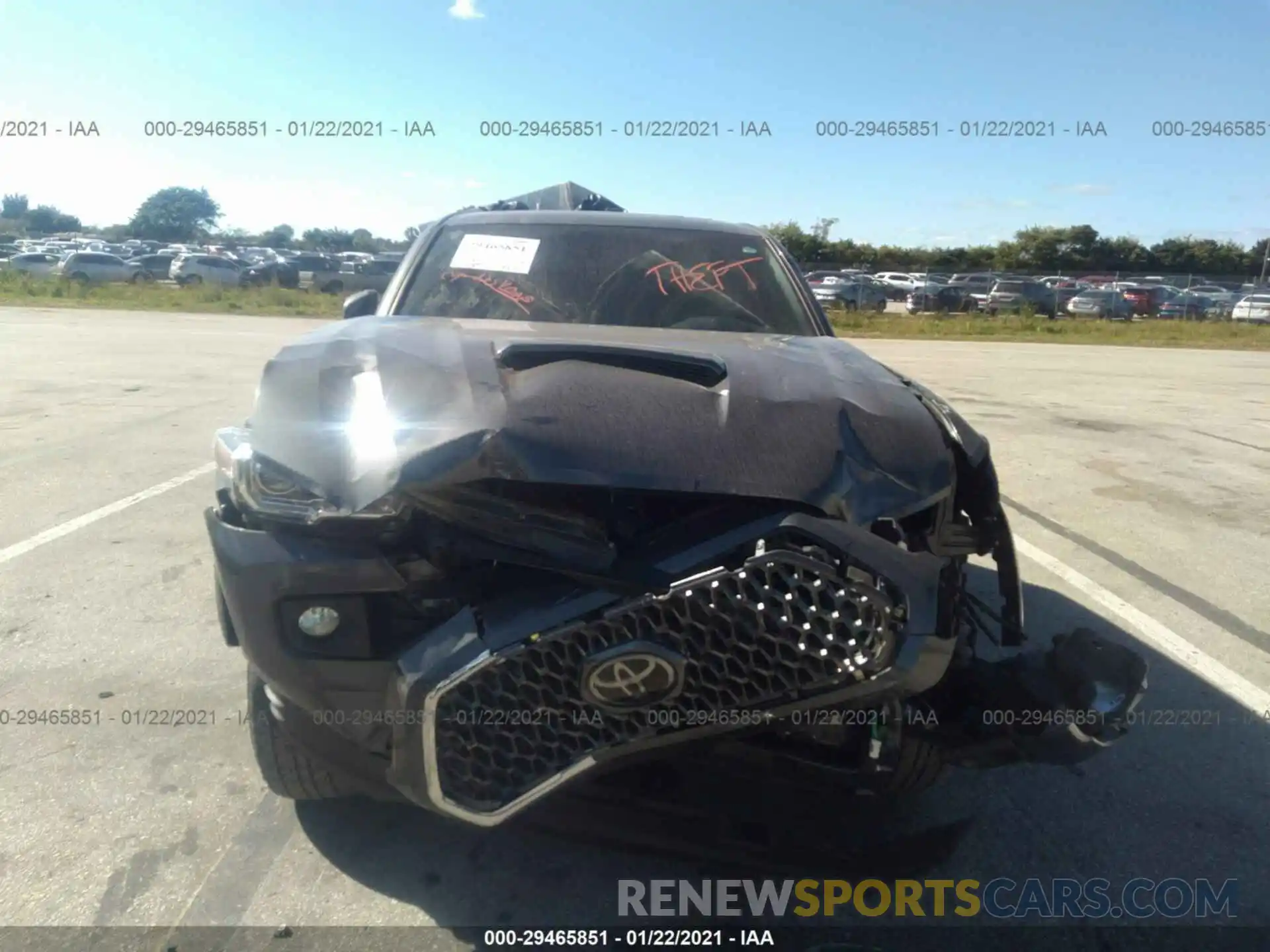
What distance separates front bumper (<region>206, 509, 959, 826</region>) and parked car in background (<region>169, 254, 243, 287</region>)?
1568 inches

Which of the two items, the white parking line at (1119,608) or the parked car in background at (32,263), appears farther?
the parked car in background at (32,263)

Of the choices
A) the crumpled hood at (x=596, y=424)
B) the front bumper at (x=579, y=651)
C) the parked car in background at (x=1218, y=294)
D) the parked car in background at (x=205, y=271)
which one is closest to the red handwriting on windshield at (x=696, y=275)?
the crumpled hood at (x=596, y=424)

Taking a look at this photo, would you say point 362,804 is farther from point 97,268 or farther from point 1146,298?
point 1146,298

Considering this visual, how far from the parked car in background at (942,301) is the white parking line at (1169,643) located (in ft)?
110

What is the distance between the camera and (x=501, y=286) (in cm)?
418

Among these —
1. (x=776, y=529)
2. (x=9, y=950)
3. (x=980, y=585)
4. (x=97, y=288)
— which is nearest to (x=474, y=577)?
(x=776, y=529)

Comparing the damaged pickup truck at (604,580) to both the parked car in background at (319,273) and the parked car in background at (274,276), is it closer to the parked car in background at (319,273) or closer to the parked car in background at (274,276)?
the parked car in background at (319,273)

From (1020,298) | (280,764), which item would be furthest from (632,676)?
(1020,298)

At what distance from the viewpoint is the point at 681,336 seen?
11.7 ft

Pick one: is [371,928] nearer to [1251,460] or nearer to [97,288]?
[1251,460]

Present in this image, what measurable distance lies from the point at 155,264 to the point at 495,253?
44.7 m

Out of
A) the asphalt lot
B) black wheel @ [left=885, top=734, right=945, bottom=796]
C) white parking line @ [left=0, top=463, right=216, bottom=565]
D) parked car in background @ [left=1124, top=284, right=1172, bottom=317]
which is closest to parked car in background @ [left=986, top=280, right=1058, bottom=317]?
parked car in background @ [left=1124, top=284, right=1172, bottom=317]

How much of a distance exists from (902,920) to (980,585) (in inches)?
108

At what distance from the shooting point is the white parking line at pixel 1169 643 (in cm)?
410
